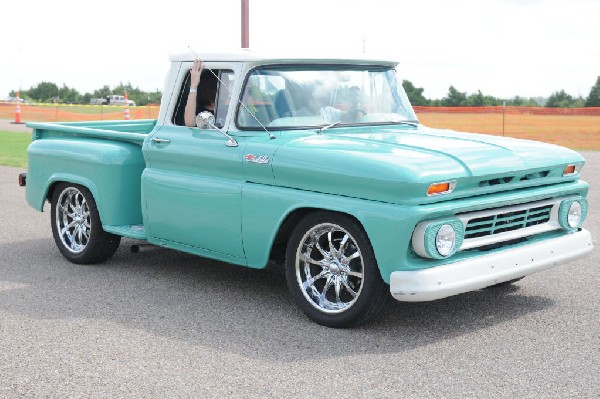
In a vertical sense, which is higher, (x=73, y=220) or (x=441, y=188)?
(x=441, y=188)

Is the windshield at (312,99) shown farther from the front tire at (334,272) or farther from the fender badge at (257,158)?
the front tire at (334,272)

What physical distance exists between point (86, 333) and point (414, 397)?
2315mm

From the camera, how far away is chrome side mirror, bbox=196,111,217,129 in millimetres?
6574

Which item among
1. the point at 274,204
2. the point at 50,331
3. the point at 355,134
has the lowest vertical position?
the point at 50,331

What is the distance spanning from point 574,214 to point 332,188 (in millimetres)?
1981

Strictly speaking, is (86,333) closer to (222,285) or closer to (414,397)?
(222,285)

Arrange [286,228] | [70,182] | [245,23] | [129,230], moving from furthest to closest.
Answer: [245,23] → [70,182] → [129,230] → [286,228]

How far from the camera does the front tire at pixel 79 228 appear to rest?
308 inches

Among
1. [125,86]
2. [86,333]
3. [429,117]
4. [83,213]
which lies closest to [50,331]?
[86,333]

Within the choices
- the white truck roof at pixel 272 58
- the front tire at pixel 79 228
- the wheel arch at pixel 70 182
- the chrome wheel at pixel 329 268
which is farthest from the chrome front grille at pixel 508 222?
the front tire at pixel 79 228

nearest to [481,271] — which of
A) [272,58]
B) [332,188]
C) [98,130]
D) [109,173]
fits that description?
[332,188]

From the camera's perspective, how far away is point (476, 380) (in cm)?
489

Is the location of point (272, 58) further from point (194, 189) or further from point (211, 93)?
point (194, 189)

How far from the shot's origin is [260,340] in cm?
566
